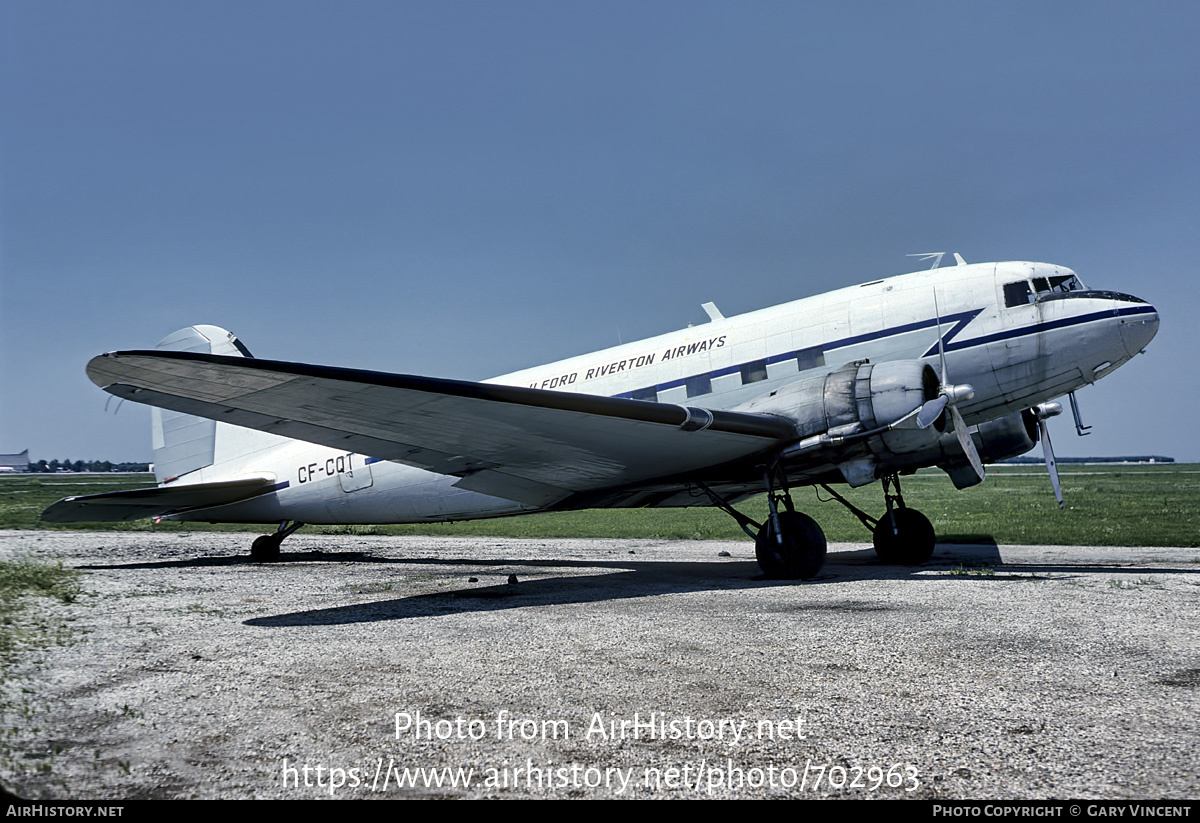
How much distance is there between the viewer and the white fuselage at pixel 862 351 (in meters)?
10.9

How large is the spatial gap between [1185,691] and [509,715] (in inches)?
159

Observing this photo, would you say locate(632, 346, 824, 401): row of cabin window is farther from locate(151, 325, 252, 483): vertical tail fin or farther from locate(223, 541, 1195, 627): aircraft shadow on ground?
locate(151, 325, 252, 483): vertical tail fin

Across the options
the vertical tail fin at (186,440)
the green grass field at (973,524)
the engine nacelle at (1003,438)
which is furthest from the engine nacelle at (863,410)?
the vertical tail fin at (186,440)

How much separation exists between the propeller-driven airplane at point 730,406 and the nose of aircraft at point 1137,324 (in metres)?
0.03

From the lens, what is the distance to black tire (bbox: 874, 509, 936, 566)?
1368 centimetres

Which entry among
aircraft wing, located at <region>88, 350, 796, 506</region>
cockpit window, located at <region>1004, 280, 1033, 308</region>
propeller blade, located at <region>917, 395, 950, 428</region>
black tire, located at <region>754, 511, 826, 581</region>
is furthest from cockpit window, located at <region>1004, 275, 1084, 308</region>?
black tire, located at <region>754, 511, 826, 581</region>

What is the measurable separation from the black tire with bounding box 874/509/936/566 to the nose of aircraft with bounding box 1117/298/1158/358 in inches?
170

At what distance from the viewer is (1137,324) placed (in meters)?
10.7

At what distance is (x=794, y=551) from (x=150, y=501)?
38.3 ft

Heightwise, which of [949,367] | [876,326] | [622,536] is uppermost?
[876,326]

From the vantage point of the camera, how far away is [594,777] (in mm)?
3455

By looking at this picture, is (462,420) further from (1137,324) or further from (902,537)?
(1137,324)
